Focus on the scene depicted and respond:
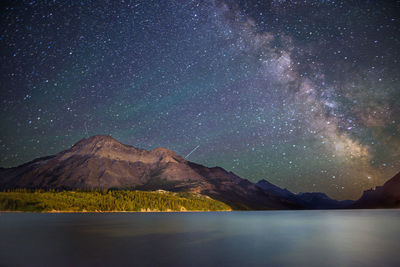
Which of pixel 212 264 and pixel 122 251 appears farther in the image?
pixel 122 251

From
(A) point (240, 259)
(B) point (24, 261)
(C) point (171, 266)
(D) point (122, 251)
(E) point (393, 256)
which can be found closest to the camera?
(C) point (171, 266)

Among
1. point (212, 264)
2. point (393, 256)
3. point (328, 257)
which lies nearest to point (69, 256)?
point (212, 264)

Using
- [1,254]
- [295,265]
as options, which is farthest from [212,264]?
[1,254]

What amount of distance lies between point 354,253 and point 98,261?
104ft

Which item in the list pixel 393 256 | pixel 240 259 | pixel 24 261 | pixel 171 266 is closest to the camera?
pixel 171 266

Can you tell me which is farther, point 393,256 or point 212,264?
point 393,256

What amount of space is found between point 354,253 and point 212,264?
67.5 ft

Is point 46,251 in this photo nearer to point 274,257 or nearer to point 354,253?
point 274,257

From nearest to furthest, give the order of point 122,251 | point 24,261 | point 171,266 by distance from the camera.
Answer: point 171,266, point 24,261, point 122,251

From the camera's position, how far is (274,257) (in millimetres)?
34188

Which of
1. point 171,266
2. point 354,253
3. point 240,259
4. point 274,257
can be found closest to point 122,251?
point 171,266

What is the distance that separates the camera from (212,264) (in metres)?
29.0

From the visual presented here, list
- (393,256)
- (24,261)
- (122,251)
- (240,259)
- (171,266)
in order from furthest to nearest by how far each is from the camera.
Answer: (122,251)
(393,256)
(240,259)
(24,261)
(171,266)

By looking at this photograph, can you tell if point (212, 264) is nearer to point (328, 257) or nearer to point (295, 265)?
point (295, 265)
